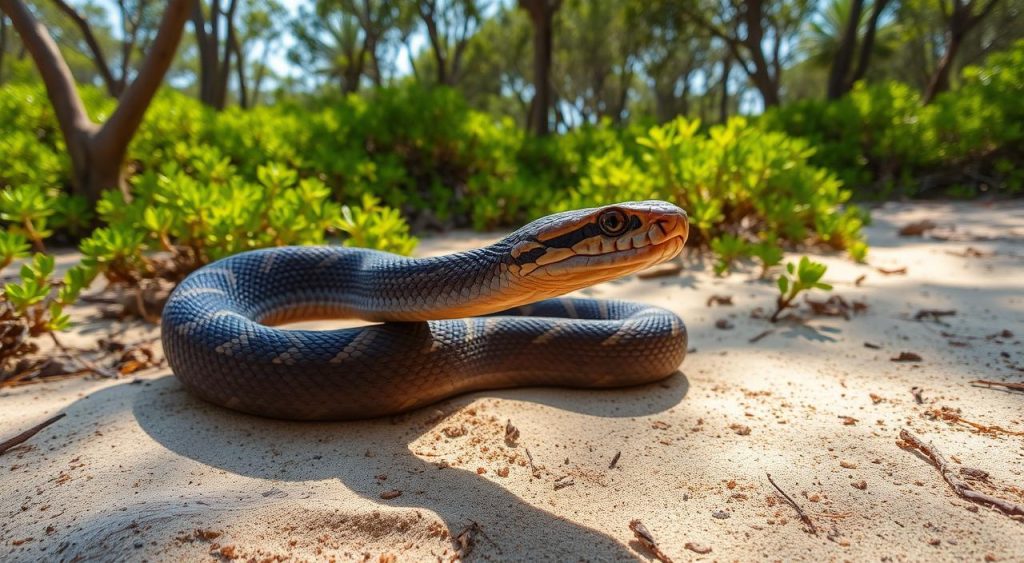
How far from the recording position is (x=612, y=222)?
2.07 metres

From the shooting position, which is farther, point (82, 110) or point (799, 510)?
point (82, 110)

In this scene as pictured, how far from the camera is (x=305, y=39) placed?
105 feet

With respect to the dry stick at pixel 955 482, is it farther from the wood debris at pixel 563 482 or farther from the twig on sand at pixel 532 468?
the twig on sand at pixel 532 468

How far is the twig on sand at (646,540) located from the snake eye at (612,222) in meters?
1.03

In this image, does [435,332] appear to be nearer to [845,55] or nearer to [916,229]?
[916,229]

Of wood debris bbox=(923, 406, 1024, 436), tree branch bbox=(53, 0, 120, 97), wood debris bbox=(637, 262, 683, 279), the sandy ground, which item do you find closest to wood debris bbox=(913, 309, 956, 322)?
the sandy ground

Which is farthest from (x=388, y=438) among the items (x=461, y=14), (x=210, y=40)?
(x=461, y=14)

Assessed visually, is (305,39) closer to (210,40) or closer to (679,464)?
(210,40)

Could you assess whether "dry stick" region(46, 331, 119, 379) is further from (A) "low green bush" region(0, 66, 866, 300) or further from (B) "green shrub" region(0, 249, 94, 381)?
(A) "low green bush" region(0, 66, 866, 300)

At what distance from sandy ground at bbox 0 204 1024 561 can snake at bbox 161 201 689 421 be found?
122 millimetres

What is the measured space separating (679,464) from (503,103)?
141 feet

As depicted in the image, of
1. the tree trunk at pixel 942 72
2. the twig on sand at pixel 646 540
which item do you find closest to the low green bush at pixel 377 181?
the twig on sand at pixel 646 540

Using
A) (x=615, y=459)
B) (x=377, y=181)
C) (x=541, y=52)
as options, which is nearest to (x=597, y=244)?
(x=615, y=459)

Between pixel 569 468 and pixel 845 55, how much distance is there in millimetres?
17378
